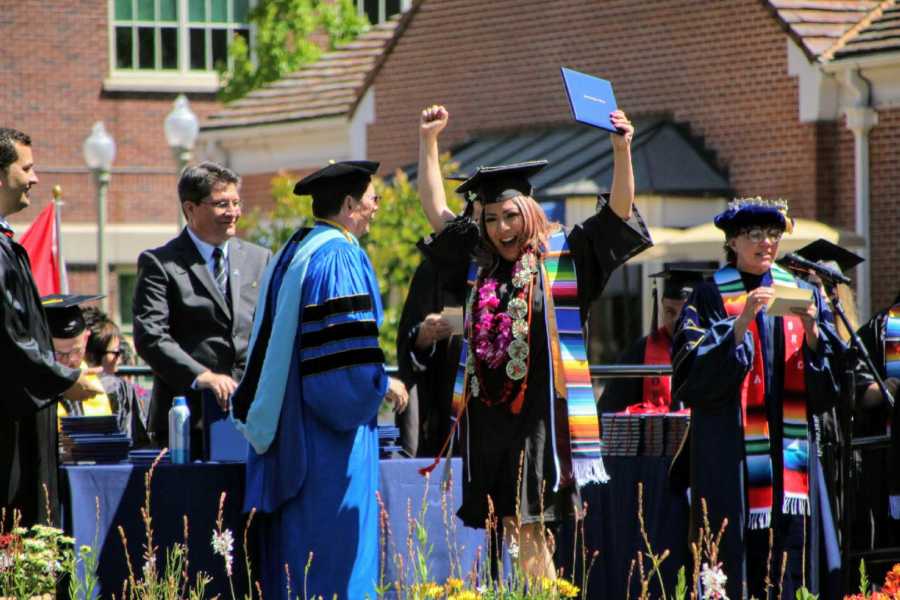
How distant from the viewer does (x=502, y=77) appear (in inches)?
893

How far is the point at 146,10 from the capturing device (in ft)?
109

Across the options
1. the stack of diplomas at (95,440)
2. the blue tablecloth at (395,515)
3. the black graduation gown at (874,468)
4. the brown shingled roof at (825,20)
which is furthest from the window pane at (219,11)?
the stack of diplomas at (95,440)

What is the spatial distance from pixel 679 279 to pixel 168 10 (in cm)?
2613

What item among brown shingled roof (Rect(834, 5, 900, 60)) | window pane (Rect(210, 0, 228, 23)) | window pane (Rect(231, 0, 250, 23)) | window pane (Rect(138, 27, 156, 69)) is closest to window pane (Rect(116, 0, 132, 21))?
window pane (Rect(138, 27, 156, 69))

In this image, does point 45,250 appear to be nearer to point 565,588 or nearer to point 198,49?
point 565,588

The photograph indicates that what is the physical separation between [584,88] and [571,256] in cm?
65

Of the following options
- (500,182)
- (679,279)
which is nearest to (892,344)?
(679,279)

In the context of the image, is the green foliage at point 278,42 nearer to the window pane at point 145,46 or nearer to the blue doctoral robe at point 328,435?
the window pane at point 145,46

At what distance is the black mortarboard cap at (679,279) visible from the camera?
8359mm

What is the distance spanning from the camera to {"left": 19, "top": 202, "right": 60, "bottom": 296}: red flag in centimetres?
1212

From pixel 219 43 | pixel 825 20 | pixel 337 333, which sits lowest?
pixel 337 333

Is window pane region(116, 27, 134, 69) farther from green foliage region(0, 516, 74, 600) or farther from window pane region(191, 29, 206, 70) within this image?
green foliage region(0, 516, 74, 600)

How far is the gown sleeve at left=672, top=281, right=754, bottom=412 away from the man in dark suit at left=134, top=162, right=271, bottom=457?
6.33ft

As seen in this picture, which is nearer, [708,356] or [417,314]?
[708,356]
